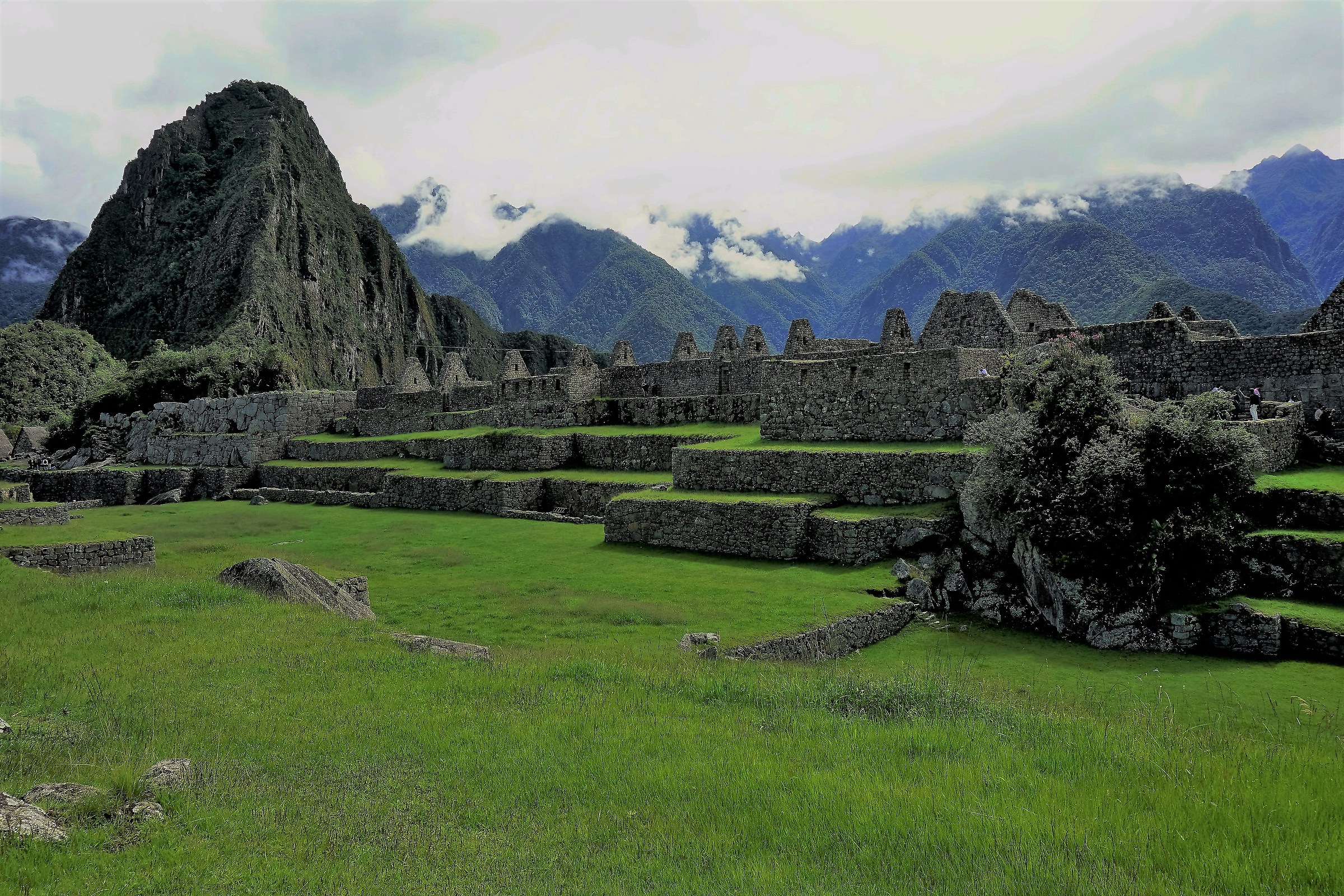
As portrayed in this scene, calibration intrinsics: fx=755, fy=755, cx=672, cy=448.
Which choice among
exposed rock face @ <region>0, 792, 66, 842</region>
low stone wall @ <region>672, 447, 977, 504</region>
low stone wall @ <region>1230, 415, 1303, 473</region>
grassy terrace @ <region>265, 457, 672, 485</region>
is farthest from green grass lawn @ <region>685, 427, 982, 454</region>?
exposed rock face @ <region>0, 792, 66, 842</region>

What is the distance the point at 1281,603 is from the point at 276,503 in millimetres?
28678

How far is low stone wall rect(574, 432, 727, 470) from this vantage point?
70.0 ft

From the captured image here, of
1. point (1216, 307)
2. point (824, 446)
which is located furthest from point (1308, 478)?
point (1216, 307)

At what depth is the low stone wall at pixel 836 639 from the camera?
9.28 metres

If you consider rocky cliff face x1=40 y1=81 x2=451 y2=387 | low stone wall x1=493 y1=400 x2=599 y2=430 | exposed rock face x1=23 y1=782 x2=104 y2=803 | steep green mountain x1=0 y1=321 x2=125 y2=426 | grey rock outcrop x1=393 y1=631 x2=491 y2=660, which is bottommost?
grey rock outcrop x1=393 y1=631 x2=491 y2=660

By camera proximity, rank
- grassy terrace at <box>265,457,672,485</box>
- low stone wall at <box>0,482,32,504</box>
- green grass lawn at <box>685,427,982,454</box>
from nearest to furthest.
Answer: green grass lawn at <box>685,427,982,454</box> → grassy terrace at <box>265,457,672,485</box> → low stone wall at <box>0,482,32,504</box>

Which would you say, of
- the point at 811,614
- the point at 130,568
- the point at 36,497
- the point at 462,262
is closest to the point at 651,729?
the point at 811,614

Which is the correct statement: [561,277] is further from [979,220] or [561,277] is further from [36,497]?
[36,497]

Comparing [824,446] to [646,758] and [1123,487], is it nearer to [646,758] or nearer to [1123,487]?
[1123,487]

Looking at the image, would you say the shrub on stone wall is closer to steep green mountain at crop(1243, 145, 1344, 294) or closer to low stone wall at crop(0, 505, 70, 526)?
low stone wall at crop(0, 505, 70, 526)

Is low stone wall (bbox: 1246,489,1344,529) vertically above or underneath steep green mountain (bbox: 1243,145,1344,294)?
underneath

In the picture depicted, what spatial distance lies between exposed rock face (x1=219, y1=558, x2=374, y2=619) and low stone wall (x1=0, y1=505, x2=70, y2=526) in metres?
11.3

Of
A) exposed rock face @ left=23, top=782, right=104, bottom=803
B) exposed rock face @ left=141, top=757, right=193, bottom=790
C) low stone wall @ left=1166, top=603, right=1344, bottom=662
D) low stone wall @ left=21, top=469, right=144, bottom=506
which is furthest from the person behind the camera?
low stone wall @ left=21, top=469, right=144, bottom=506

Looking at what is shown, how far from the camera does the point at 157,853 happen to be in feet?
13.0
